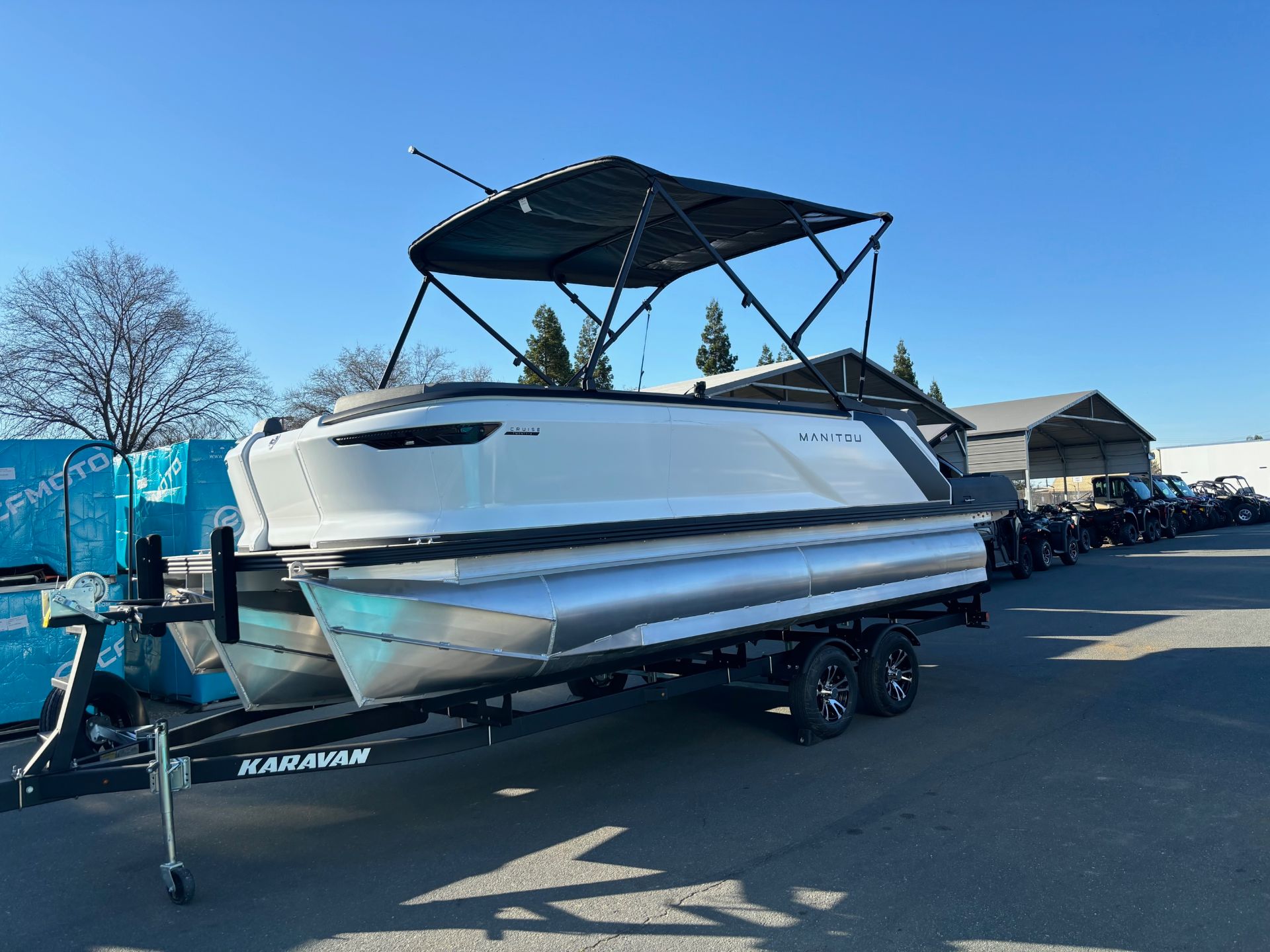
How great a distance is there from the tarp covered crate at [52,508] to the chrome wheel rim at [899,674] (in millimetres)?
7046

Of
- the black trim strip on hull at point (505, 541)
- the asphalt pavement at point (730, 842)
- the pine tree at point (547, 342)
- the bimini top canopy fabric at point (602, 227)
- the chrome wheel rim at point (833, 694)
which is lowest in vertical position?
the asphalt pavement at point (730, 842)

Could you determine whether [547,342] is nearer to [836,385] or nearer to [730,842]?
[836,385]

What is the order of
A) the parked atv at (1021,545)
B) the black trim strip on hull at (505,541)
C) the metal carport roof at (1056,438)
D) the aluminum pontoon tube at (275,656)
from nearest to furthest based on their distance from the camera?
the black trim strip on hull at (505,541) → the aluminum pontoon tube at (275,656) → the parked atv at (1021,545) → the metal carport roof at (1056,438)

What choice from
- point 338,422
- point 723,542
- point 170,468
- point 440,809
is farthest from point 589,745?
point 170,468

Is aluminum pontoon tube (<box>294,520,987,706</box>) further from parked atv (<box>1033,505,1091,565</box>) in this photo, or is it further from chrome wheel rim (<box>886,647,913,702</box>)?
parked atv (<box>1033,505,1091,565</box>)

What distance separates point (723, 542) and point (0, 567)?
659cm

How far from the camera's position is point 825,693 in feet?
21.6

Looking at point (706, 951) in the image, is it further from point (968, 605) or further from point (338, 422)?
point (968, 605)

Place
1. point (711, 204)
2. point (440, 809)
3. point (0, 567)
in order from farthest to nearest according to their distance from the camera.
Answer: point (0, 567), point (711, 204), point (440, 809)

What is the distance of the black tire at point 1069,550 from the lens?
784 inches

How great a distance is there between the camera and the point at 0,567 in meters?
7.74

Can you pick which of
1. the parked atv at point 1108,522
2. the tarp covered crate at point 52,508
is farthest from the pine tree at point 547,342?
the tarp covered crate at point 52,508

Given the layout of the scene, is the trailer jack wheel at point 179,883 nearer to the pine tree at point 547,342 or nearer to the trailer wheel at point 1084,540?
the trailer wheel at point 1084,540

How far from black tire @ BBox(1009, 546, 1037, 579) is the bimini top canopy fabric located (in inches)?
523
